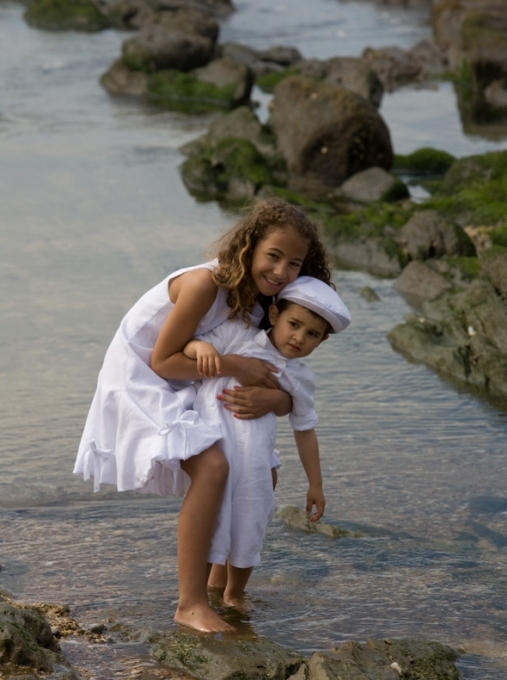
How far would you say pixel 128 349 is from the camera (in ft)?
12.6

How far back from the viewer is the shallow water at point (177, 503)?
13.4 ft

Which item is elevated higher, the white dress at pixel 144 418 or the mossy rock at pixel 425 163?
the white dress at pixel 144 418

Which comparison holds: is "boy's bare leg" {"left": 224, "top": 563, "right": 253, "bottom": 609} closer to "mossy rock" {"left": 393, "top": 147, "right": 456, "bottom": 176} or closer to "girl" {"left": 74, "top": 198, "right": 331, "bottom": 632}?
"girl" {"left": 74, "top": 198, "right": 331, "bottom": 632}

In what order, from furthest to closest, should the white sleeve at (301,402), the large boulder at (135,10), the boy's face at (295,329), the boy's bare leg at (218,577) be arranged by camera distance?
the large boulder at (135,10) < the boy's bare leg at (218,577) < the white sleeve at (301,402) < the boy's face at (295,329)

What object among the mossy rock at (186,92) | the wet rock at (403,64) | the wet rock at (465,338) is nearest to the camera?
the wet rock at (465,338)

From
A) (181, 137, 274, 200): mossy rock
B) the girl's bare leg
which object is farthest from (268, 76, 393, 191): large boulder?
the girl's bare leg

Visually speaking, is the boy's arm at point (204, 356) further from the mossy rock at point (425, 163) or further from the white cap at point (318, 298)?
the mossy rock at point (425, 163)

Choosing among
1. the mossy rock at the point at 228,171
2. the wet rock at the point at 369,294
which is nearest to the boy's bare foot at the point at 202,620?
the wet rock at the point at 369,294

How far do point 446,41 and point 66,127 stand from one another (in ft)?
41.3

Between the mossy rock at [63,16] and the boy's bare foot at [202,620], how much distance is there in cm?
2502

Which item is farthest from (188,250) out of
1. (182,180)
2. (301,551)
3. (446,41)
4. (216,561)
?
(446,41)

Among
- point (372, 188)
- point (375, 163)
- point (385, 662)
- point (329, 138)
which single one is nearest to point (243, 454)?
point (385, 662)

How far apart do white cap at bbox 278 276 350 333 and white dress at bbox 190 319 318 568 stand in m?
0.21

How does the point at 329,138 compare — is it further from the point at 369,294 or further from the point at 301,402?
the point at 301,402
